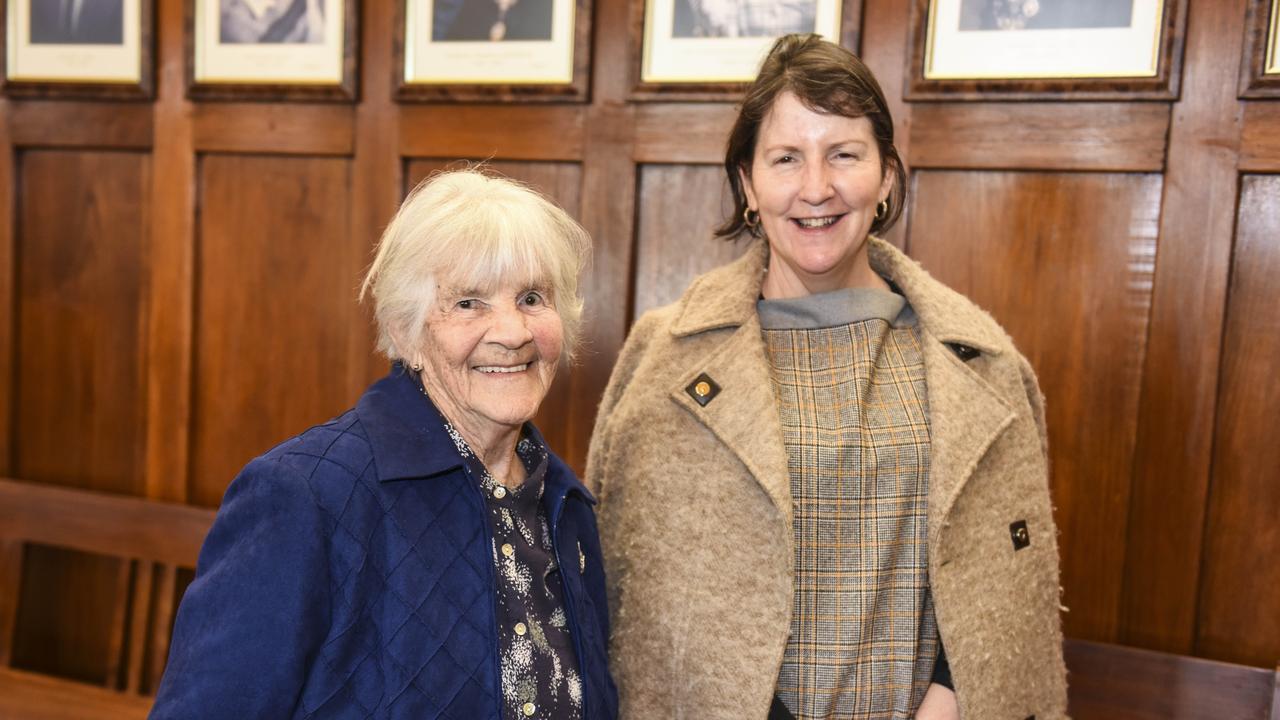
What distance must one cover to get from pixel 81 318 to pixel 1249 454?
3090 millimetres

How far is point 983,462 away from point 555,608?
75 cm

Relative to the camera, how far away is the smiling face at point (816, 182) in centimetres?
158

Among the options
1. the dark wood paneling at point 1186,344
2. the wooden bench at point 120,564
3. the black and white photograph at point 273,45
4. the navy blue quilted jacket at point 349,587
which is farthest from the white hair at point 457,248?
the wooden bench at point 120,564

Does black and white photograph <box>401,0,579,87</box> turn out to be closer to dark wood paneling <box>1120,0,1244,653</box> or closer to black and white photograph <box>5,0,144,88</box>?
black and white photograph <box>5,0,144,88</box>

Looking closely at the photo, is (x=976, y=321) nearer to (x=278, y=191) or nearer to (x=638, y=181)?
(x=638, y=181)

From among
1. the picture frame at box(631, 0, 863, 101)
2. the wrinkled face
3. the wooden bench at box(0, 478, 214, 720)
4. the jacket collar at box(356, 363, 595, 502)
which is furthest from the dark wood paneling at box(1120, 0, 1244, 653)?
the wooden bench at box(0, 478, 214, 720)

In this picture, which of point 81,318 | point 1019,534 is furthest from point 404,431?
point 81,318

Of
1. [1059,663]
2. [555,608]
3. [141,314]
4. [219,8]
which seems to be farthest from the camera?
[141,314]

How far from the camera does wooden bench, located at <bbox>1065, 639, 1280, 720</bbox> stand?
196cm

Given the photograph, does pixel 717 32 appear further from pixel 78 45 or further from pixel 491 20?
pixel 78 45

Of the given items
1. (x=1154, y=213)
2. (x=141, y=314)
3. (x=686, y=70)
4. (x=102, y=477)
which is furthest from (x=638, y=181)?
(x=102, y=477)

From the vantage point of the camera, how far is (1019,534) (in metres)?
1.67

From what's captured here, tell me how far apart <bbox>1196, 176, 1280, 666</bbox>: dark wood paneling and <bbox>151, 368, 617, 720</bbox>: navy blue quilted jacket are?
1.47m

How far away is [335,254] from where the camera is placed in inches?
108
